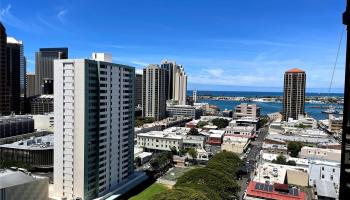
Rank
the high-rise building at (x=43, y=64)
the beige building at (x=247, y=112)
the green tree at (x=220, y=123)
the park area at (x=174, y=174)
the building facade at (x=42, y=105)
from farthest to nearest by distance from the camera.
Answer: the high-rise building at (x=43, y=64), the beige building at (x=247, y=112), the building facade at (x=42, y=105), the green tree at (x=220, y=123), the park area at (x=174, y=174)

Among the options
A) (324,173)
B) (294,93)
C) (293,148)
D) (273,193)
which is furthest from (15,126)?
(294,93)

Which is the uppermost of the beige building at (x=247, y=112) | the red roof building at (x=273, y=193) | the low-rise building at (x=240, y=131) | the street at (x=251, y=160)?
the beige building at (x=247, y=112)

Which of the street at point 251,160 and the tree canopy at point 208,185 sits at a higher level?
the tree canopy at point 208,185

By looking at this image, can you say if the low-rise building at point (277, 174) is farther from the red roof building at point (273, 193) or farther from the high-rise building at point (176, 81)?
the high-rise building at point (176, 81)

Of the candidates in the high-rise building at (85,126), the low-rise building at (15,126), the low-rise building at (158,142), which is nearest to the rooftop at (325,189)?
the high-rise building at (85,126)

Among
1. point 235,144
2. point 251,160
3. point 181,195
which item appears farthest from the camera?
point 235,144

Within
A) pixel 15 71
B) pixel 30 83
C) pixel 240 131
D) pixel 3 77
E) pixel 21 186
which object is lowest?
pixel 240 131

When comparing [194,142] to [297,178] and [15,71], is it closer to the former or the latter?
[297,178]
